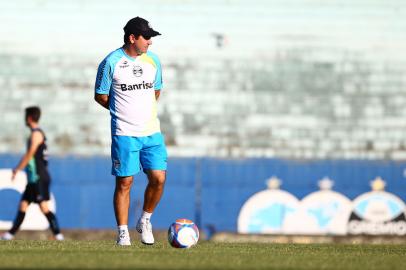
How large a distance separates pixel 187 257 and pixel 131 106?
70.0 inches

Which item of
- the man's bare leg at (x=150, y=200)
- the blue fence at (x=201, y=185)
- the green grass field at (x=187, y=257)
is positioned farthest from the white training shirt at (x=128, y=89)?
the blue fence at (x=201, y=185)

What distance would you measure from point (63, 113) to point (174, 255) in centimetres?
1116

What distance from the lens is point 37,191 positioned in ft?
48.1

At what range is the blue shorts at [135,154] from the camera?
31.1 ft

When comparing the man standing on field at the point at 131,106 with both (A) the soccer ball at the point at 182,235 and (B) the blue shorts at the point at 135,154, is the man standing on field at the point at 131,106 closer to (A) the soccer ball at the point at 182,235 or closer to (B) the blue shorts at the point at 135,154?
(B) the blue shorts at the point at 135,154

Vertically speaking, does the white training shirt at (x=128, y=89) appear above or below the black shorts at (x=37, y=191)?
above

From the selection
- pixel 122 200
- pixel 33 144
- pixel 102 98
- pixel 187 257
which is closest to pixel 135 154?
pixel 122 200

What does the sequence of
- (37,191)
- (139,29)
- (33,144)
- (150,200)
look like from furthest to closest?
(37,191)
(33,144)
(150,200)
(139,29)

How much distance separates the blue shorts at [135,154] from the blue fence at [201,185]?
8.13m

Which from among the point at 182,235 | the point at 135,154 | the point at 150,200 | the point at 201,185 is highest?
the point at 135,154

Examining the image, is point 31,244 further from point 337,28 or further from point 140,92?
point 337,28

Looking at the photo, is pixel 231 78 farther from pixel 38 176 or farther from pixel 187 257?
pixel 187 257

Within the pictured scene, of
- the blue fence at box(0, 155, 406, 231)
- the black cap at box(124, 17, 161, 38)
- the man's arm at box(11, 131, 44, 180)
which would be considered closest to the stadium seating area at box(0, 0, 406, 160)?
the blue fence at box(0, 155, 406, 231)

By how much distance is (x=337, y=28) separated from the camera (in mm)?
20328
